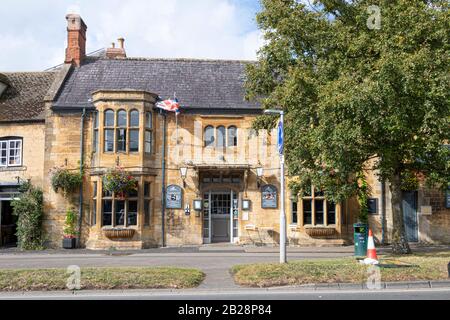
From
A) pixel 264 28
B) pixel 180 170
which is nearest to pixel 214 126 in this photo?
pixel 180 170

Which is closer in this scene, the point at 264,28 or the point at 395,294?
the point at 395,294

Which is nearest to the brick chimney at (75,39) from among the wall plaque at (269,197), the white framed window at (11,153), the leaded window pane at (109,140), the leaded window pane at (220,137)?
the white framed window at (11,153)

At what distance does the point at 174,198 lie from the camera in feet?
70.1

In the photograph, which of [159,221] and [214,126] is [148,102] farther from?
[159,221]

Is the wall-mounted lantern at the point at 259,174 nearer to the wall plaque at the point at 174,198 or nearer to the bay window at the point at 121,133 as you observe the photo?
the wall plaque at the point at 174,198

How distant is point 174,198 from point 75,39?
9958 mm

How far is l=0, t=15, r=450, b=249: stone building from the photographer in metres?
20.9

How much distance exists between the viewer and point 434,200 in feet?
71.7

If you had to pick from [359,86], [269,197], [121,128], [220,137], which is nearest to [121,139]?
[121,128]

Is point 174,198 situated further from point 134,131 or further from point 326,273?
point 326,273

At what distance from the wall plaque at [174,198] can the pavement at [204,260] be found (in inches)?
82.1

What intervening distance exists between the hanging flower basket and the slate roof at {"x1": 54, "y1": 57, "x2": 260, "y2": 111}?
13.1 feet

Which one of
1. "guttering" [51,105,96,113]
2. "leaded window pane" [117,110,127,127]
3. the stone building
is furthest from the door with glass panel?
"guttering" [51,105,96,113]

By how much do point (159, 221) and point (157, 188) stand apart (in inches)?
60.6
